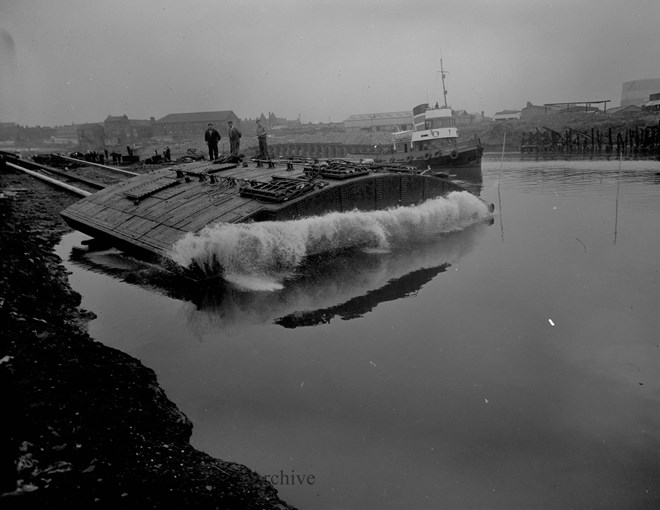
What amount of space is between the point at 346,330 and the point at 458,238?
8.32 metres

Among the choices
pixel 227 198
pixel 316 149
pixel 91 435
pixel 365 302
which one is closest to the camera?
pixel 91 435

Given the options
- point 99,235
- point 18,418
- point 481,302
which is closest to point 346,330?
point 481,302

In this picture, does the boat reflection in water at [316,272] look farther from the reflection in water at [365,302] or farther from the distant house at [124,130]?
the distant house at [124,130]

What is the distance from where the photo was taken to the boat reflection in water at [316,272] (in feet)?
29.9

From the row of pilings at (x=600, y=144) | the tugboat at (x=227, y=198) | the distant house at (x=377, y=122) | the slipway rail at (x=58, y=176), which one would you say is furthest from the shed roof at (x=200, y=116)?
the tugboat at (x=227, y=198)

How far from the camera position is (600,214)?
18.0 metres

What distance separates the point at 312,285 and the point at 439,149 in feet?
113

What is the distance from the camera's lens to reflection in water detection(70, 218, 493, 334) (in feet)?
29.4

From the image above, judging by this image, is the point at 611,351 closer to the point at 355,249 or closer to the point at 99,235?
the point at 355,249

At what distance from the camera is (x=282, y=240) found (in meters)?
11.2

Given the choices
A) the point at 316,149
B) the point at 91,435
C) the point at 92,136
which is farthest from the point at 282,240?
the point at 92,136

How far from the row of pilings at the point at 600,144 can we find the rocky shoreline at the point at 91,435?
168 ft

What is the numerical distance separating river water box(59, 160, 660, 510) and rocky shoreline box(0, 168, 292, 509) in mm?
473

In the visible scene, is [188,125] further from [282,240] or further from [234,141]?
[282,240]
